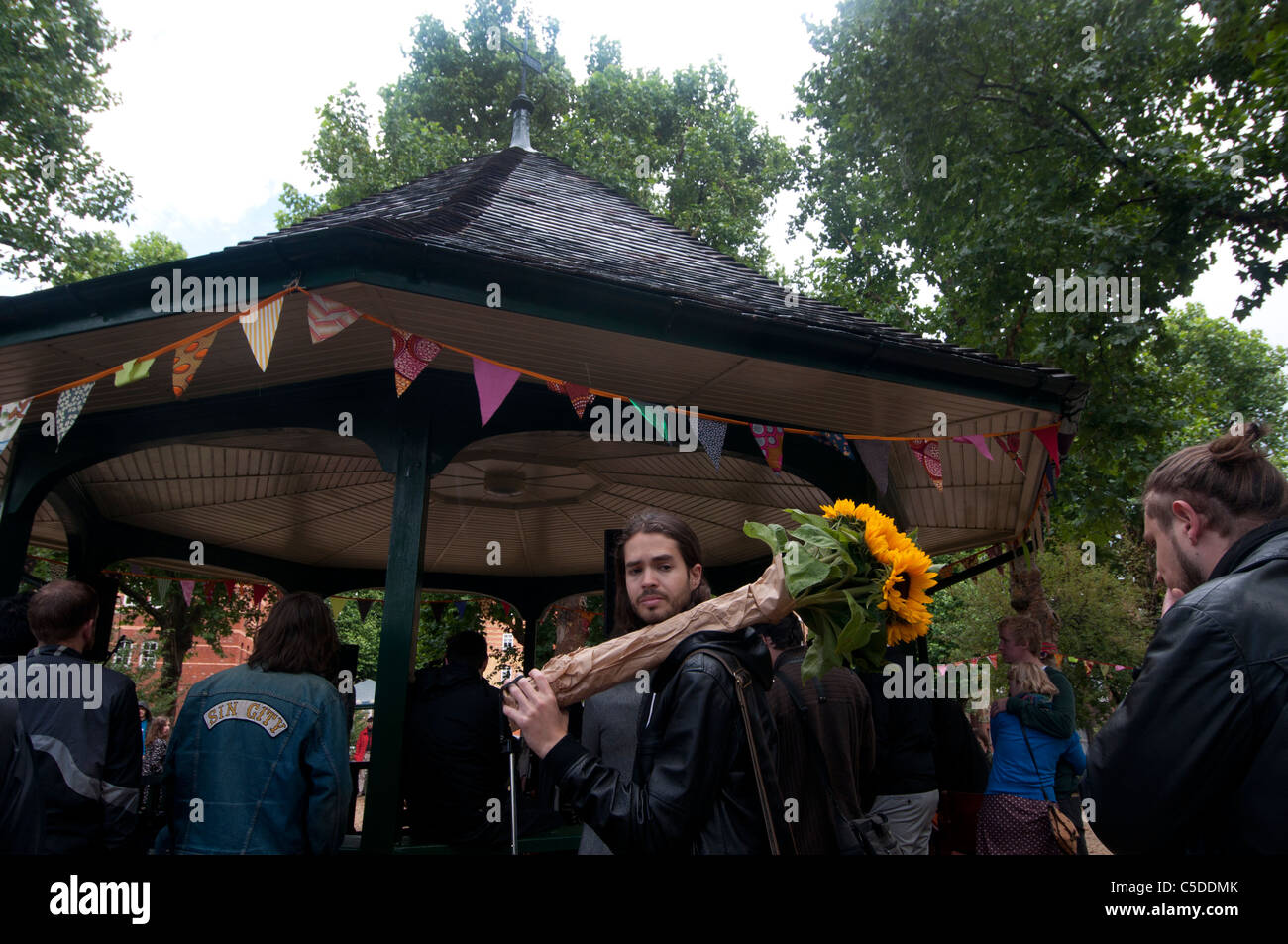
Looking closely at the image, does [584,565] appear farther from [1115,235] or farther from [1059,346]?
[1115,235]

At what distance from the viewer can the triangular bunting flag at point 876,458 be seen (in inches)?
206

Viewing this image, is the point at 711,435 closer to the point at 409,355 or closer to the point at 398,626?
the point at 409,355

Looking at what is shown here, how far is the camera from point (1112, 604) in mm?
24359

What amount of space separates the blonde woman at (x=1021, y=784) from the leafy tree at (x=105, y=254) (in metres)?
12.9

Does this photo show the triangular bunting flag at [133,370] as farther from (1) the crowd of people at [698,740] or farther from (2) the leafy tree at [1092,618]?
(2) the leafy tree at [1092,618]

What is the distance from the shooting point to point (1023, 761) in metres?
4.80

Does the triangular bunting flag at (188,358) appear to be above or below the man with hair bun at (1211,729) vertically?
above

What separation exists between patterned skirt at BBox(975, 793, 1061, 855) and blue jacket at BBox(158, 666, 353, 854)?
3850 mm
